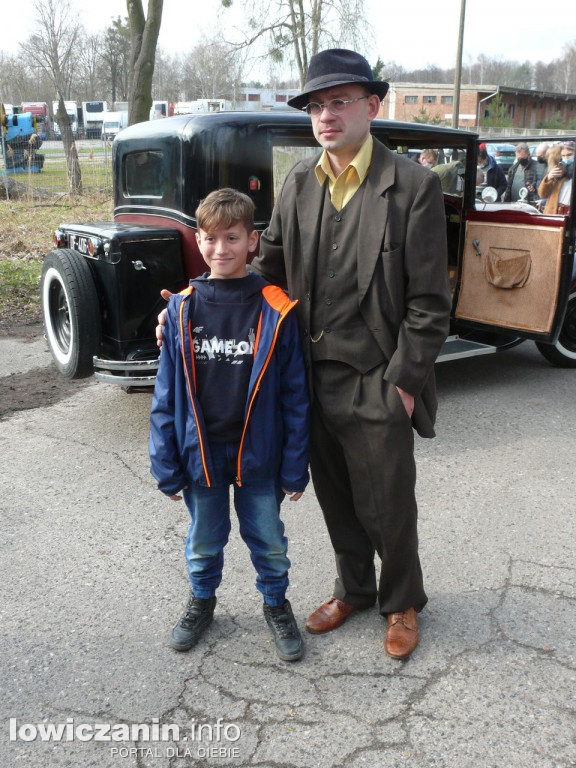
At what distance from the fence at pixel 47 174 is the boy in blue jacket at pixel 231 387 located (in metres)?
12.5

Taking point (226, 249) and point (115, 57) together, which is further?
point (115, 57)

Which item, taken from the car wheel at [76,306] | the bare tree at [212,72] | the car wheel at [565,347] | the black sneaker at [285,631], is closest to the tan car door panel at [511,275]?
the car wheel at [565,347]

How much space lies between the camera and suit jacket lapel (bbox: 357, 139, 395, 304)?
7.36 feet

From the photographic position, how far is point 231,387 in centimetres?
239

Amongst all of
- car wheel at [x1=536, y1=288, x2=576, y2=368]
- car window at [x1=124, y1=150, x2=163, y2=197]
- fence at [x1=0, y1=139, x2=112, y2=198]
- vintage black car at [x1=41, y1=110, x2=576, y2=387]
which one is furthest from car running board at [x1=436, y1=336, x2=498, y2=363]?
fence at [x1=0, y1=139, x2=112, y2=198]

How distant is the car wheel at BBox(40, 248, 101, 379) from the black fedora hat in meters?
2.32

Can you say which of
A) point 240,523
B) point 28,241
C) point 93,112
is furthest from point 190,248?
point 93,112

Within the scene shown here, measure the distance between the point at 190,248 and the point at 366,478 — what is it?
245 centimetres

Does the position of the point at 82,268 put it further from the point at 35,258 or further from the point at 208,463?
the point at 35,258

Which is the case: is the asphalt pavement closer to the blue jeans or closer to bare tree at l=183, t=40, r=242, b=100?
the blue jeans

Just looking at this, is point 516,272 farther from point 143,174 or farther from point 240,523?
point 240,523

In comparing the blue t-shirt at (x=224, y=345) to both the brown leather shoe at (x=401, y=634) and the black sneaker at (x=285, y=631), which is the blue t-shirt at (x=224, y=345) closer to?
the black sneaker at (x=285, y=631)

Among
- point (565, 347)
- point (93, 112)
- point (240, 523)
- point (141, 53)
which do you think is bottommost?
point (565, 347)

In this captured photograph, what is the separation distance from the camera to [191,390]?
2.36 metres
